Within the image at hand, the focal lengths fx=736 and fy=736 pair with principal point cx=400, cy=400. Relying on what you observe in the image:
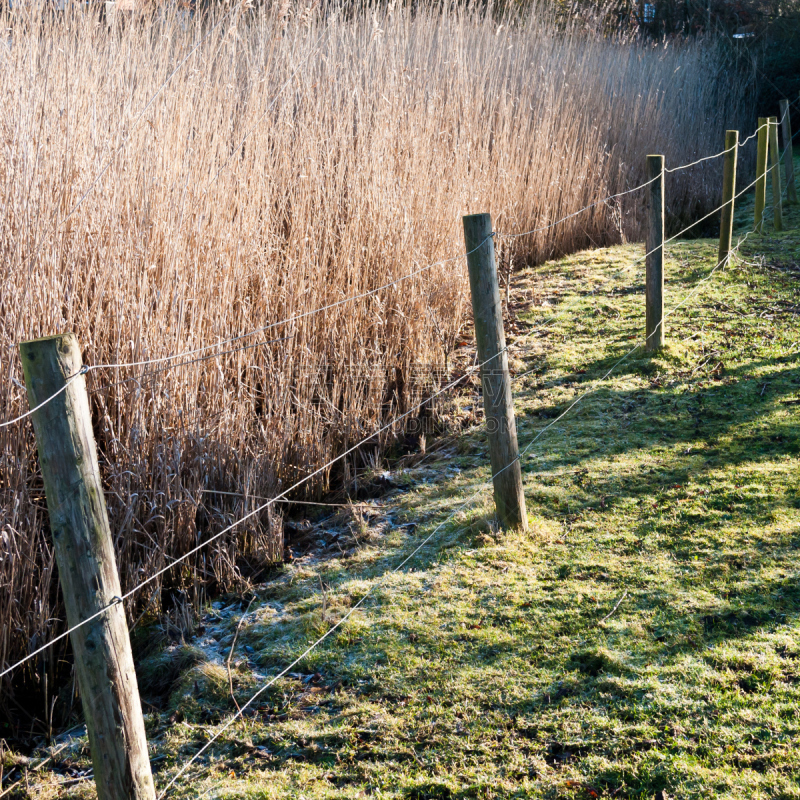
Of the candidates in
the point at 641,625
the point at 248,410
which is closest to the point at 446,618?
the point at 641,625

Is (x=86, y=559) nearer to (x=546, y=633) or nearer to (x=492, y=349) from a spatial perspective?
(x=546, y=633)

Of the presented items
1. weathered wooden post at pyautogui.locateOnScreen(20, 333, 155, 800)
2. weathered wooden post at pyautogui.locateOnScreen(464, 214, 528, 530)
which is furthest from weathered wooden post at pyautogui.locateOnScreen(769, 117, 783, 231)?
weathered wooden post at pyautogui.locateOnScreen(20, 333, 155, 800)

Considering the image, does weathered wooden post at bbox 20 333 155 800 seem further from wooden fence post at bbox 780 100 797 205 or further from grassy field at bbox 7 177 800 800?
wooden fence post at bbox 780 100 797 205

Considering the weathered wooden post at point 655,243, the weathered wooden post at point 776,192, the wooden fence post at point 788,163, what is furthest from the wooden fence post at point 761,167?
the weathered wooden post at point 655,243

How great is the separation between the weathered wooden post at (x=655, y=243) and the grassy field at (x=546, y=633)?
0.42 m

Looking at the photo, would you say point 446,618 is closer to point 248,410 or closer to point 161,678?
point 161,678

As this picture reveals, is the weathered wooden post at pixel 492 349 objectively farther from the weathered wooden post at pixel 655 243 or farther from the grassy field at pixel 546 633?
the weathered wooden post at pixel 655 243

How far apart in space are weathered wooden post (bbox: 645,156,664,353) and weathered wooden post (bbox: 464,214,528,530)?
166 centimetres

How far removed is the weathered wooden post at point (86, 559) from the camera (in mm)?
1349

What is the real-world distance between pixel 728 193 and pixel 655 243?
76.2 inches

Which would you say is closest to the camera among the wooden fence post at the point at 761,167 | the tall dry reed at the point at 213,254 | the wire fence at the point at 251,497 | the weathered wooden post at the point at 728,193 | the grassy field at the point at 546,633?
the wire fence at the point at 251,497

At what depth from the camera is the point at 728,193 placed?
5.37m

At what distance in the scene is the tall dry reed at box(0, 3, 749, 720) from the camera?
2.47 metres

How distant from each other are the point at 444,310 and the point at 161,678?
270 centimetres
